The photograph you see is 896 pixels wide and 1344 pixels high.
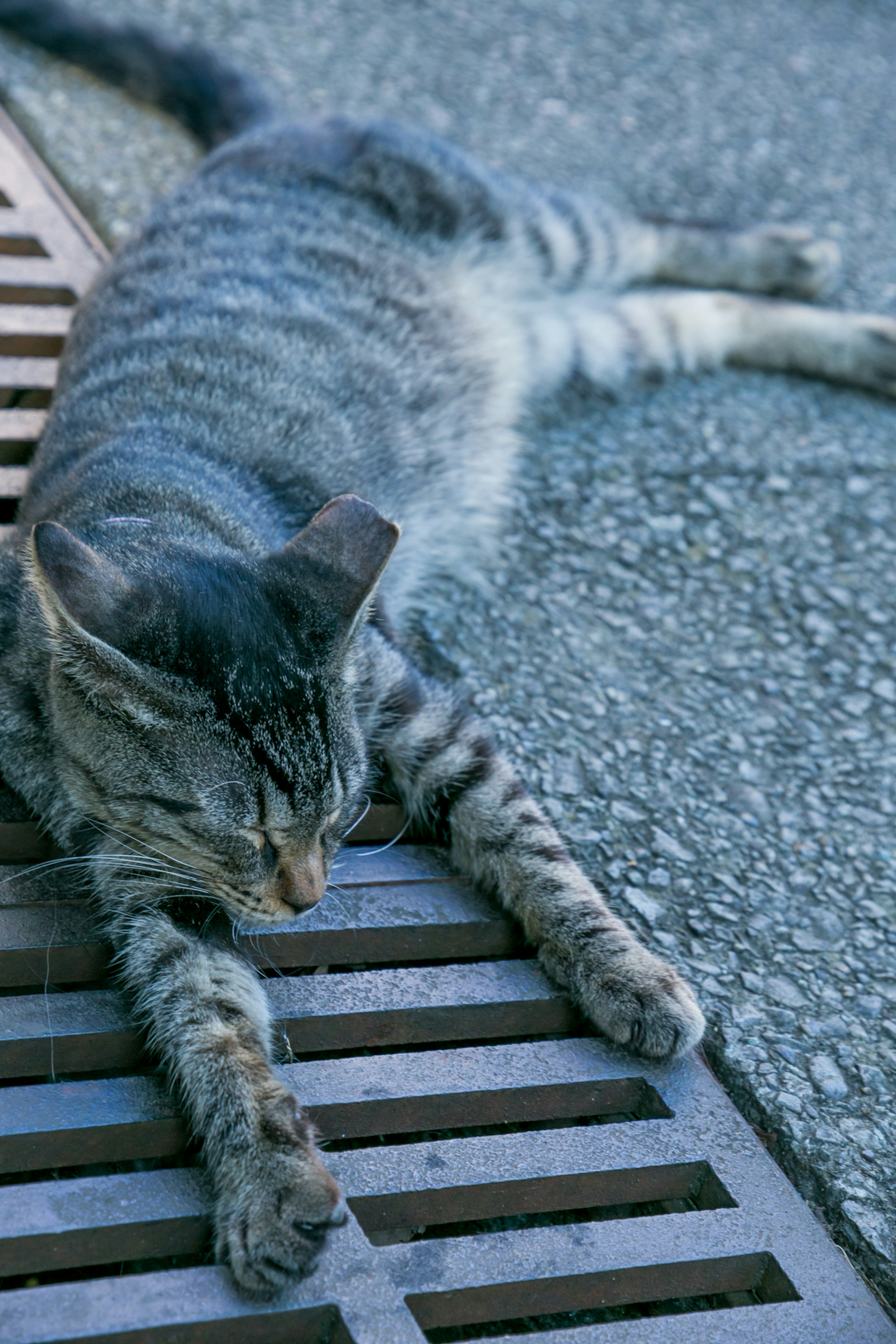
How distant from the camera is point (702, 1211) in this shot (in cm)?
154

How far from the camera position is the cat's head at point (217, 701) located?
1.55 metres

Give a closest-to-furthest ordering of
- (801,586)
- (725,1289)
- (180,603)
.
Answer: (725,1289) < (180,603) < (801,586)

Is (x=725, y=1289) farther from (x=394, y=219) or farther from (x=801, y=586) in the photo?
(x=394, y=219)

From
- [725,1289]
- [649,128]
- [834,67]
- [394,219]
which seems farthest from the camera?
[834,67]

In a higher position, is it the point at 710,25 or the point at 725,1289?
the point at 710,25

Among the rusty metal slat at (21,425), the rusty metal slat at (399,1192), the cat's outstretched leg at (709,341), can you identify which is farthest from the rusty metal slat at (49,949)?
the cat's outstretched leg at (709,341)

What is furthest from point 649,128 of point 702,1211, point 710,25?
point 702,1211

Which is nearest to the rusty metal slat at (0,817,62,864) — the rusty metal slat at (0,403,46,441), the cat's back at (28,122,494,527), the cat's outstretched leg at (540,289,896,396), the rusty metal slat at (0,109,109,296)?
the cat's back at (28,122,494,527)

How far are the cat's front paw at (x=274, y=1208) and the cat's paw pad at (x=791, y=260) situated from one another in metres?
2.92

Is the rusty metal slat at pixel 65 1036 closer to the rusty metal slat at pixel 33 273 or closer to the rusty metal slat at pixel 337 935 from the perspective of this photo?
the rusty metal slat at pixel 337 935

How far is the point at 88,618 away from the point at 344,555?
0.37 metres

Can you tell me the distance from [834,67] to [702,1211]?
15.1 feet

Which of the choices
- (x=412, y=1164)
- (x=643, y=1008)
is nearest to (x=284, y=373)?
(x=643, y=1008)

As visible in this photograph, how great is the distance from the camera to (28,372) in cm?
270
